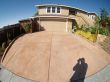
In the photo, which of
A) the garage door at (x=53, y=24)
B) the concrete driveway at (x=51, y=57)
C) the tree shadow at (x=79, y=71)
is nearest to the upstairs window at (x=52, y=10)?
the garage door at (x=53, y=24)

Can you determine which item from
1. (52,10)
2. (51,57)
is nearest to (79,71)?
(51,57)

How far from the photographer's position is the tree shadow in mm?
5228

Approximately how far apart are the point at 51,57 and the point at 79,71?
3.47 ft

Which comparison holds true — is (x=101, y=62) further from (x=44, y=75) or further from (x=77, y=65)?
(x=44, y=75)

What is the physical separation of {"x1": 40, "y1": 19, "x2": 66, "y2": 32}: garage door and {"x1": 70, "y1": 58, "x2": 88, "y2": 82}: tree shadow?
44.3 ft

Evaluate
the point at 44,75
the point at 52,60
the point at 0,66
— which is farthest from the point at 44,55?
the point at 0,66

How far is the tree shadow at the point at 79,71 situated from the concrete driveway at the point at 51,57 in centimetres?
7

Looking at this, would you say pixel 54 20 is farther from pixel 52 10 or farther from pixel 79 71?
pixel 79 71

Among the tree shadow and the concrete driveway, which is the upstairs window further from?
the tree shadow

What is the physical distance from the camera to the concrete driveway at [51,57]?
17.3 feet

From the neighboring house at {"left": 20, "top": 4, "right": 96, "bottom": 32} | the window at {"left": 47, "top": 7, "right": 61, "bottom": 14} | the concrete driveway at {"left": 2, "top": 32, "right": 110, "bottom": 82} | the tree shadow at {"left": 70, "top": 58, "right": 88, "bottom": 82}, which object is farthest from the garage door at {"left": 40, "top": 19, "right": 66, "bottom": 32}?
the tree shadow at {"left": 70, "top": 58, "right": 88, "bottom": 82}

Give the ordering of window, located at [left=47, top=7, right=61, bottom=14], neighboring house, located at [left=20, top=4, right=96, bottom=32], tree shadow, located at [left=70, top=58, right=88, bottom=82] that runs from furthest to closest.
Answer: window, located at [left=47, top=7, right=61, bottom=14] → neighboring house, located at [left=20, top=4, right=96, bottom=32] → tree shadow, located at [left=70, top=58, right=88, bottom=82]

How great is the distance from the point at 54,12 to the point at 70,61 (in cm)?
1594

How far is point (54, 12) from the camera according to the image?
822 inches
